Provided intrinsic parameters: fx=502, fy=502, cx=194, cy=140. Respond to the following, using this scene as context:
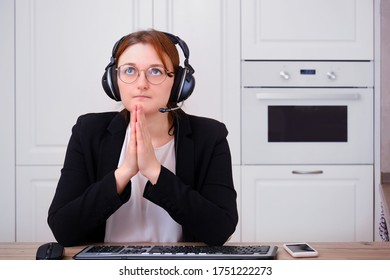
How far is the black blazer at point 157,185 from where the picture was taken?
3.03ft

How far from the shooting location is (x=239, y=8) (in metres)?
2.02

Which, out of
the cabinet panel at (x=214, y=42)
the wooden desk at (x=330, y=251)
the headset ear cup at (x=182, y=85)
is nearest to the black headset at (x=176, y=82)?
the headset ear cup at (x=182, y=85)

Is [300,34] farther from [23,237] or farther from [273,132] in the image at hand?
[23,237]

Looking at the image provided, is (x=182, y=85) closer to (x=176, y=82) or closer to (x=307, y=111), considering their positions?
(x=176, y=82)

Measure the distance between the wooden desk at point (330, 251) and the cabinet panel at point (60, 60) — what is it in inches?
47.2

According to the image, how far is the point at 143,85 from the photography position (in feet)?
3.10

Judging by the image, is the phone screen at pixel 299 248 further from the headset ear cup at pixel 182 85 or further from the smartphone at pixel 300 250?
the headset ear cup at pixel 182 85

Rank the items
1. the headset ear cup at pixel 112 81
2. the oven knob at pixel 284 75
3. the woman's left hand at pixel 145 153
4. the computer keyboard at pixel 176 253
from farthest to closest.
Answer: the oven knob at pixel 284 75 < the headset ear cup at pixel 112 81 < the woman's left hand at pixel 145 153 < the computer keyboard at pixel 176 253

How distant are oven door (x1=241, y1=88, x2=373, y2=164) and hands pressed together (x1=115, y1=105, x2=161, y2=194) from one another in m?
1.15

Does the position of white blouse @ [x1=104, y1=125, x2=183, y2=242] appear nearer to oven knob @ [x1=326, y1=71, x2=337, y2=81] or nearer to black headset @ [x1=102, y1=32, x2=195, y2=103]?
black headset @ [x1=102, y1=32, x2=195, y2=103]

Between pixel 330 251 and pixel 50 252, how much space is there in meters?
0.45

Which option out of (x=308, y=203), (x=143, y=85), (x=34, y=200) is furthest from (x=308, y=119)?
(x=143, y=85)

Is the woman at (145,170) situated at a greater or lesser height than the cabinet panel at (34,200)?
greater

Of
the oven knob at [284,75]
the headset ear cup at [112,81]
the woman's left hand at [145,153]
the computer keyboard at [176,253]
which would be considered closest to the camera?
the computer keyboard at [176,253]
